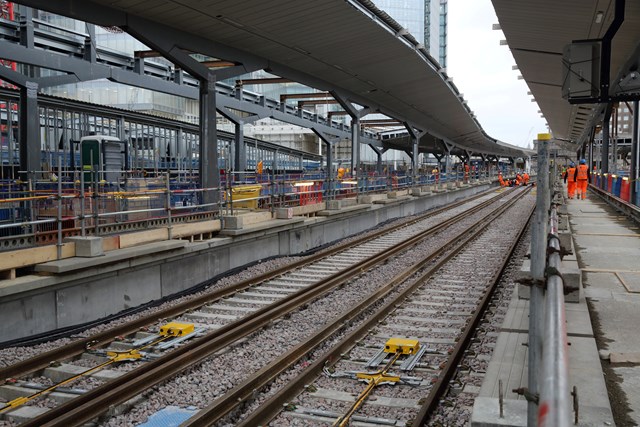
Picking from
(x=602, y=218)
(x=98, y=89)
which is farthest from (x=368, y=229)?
(x=98, y=89)

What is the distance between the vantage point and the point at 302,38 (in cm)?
1870

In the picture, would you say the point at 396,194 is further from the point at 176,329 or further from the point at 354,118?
the point at 176,329

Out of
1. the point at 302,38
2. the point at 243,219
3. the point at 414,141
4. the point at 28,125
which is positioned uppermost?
the point at 302,38

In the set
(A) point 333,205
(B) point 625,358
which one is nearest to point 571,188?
(A) point 333,205

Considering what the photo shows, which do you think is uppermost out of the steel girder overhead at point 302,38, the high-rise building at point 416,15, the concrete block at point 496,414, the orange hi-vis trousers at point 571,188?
the high-rise building at point 416,15

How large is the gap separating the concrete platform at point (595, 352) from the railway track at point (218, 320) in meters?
3.54

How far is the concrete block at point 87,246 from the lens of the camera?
9.55 metres

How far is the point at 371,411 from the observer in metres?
5.94

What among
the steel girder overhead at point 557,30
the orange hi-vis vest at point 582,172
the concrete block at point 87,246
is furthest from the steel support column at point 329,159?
the concrete block at point 87,246

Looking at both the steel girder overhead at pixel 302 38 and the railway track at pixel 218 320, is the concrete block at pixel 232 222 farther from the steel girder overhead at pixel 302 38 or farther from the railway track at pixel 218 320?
the steel girder overhead at pixel 302 38

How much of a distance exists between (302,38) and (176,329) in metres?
12.4

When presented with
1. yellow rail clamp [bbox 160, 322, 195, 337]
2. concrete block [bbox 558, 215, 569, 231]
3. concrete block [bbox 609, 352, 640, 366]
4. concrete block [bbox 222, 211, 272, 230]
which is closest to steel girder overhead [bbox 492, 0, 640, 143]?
concrete block [bbox 558, 215, 569, 231]

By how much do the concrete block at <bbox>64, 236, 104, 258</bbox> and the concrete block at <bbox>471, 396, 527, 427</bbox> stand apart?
719 cm

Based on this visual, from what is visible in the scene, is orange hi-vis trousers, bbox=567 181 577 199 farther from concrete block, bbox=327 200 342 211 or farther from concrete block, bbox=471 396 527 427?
concrete block, bbox=471 396 527 427
